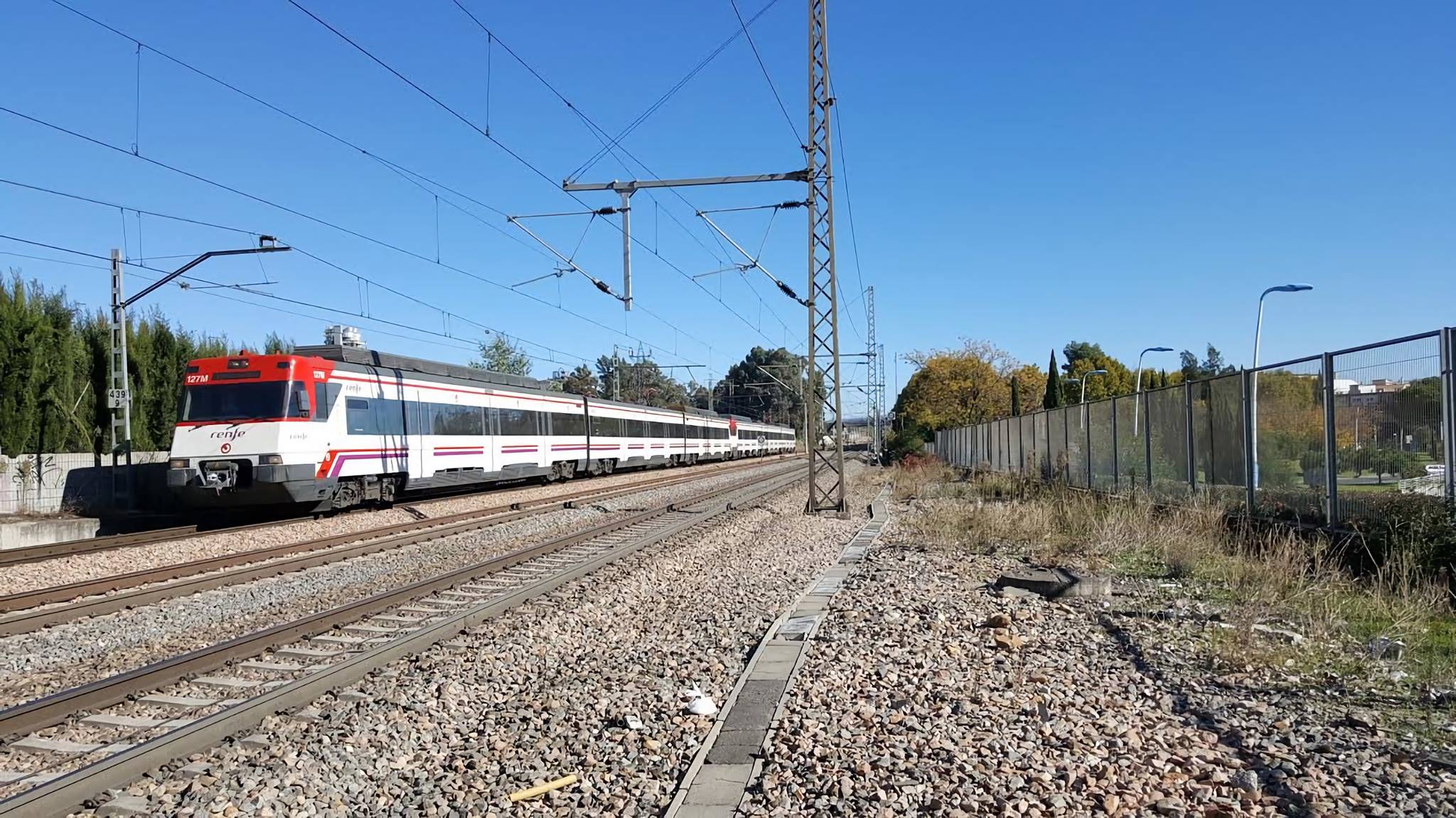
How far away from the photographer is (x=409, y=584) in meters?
10.8

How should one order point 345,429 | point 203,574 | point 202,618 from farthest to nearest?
point 345,429 → point 203,574 → point 202,618

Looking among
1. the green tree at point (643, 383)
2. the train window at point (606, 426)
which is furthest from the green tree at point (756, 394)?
the train window at point (606, 426)

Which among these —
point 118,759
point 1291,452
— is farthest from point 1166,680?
point 1291,452

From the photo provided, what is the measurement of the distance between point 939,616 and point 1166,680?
232cm

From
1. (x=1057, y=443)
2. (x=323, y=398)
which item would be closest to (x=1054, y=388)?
(x=1057, y=443)

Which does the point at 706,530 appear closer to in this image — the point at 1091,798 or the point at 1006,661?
the point at 1006,661

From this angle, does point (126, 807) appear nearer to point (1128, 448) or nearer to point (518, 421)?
point (1128, 448)

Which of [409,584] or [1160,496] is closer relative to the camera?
[409,584]

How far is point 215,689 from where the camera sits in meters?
6.61

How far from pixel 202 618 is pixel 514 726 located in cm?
536

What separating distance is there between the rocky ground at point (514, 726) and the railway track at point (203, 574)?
4.21 metres

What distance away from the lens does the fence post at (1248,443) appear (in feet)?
39.6

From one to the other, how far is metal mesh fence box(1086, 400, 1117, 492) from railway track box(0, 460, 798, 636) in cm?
1161

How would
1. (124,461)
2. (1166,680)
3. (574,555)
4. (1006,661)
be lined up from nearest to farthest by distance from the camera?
1. (1166,680)
2. (1006,661)
3. (574,555)
4. (124,461)
